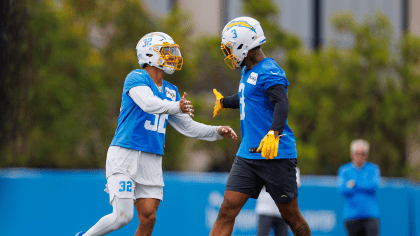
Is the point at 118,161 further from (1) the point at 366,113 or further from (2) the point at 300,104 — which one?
(1) the point at 366,113

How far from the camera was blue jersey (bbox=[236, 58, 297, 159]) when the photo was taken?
14.5 ft

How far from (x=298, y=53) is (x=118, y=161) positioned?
13.5m

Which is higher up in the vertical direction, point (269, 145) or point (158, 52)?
point (158, 52)

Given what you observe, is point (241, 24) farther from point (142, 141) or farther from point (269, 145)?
point (142, 141)

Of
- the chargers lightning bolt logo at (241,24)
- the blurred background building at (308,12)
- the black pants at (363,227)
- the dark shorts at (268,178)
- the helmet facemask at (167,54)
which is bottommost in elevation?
the black pants at (363,227)

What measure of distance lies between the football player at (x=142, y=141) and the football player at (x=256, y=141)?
1.83ft

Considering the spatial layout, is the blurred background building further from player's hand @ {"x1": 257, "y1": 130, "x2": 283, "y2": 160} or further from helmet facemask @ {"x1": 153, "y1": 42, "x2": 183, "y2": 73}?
player's hand @ {"x1": 257, "y1": 130, "x2": 283, "y2": 160}

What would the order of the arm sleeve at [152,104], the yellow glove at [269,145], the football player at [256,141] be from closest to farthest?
the yellow glove at [269,145]
the arm sleeve at [152,104]
the football player at [256,141]

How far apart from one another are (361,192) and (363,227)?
516 mm

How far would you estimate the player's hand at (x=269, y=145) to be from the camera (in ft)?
13.6

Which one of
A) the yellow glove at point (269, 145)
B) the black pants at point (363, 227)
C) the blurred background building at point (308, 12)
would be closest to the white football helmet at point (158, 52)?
the yellow glove at point (269, 145)

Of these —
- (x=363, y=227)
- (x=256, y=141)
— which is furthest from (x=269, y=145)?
(x=363, y=227)

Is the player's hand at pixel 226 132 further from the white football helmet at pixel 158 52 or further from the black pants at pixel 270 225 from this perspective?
the black pants at pixel 270 225

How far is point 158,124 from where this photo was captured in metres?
4.61
